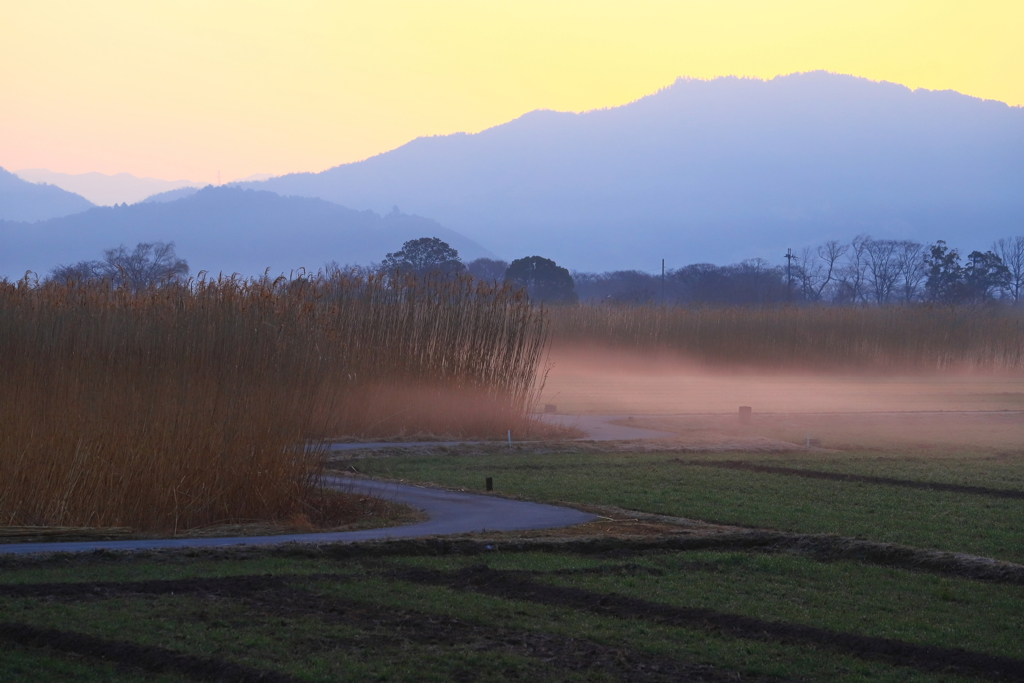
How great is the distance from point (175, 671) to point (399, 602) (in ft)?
6.84

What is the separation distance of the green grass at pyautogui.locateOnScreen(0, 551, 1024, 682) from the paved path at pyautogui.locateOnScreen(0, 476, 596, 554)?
0.78 metres

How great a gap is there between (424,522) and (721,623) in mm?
4832

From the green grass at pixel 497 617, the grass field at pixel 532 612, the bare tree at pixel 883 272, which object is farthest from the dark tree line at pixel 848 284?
the green grass at pixel 497 617

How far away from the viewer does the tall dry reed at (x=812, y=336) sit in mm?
43031

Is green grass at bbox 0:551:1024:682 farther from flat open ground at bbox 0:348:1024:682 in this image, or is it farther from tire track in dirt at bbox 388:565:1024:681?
tire track in dirt at bbox 388:565:1024:681

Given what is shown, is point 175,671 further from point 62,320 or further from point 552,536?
point 62,320

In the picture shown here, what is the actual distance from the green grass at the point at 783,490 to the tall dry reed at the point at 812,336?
23.7m

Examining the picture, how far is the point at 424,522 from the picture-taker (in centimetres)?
1178

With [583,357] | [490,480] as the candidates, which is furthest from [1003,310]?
[490,480]

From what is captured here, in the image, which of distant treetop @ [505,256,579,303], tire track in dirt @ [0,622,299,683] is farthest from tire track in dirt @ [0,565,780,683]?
distant treetop @ [505,256,579,303]

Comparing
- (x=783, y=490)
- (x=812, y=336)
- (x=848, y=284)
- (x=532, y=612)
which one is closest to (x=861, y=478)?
(x=783, y=490)

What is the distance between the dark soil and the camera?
14.4m

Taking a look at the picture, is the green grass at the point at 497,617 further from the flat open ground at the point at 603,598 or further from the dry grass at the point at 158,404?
the dry grass at the point at 158,404

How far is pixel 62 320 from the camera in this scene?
1229cm
